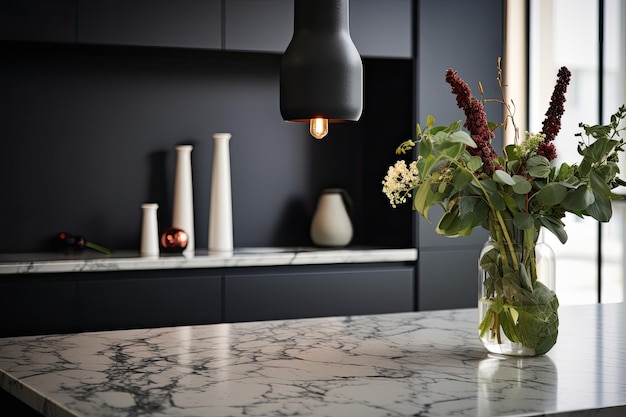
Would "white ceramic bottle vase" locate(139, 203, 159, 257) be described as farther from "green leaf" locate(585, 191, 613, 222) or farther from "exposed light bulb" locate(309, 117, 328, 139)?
"green leaf" locate(585, 191, 613, 222)

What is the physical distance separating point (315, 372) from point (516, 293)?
468 mm

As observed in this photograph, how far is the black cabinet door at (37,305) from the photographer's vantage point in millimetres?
3418

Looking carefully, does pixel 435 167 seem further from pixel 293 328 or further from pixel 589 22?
pixel 589 22

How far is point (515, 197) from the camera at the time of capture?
180 cm

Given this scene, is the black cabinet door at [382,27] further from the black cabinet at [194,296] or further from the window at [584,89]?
the black cabinet at [194,296]

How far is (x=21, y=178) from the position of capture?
3971mm

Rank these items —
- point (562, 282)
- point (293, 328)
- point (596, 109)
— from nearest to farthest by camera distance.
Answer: point (293, 328), point (596, 109), point (562, 282)

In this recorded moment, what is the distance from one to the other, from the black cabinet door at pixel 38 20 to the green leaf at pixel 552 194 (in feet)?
8.15

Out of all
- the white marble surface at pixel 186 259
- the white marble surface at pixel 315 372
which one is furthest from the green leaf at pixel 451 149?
Result: the white marble surface at pixel 186 259

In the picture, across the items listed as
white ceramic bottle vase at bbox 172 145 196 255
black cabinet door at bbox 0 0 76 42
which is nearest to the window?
white ceramic bottle vase at bbox 172 145 196 255

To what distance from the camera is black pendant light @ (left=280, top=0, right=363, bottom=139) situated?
1770 mm

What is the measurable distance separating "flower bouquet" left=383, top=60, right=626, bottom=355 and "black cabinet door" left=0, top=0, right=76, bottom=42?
2.26 metres

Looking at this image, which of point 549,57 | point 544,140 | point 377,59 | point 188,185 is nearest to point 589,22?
point 549,57

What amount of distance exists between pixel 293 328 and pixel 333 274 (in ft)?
5.85
